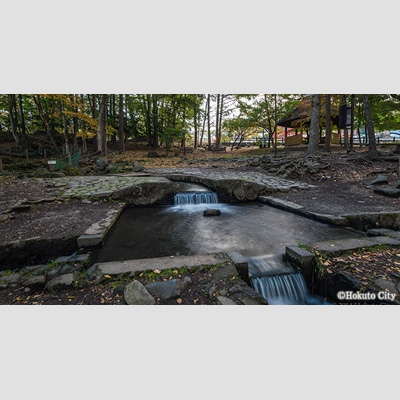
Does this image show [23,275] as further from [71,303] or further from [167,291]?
[167,291]

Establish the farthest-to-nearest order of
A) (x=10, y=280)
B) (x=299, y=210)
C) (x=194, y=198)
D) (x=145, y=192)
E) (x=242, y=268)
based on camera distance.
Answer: (x=194, y=198)
(x=145, y=192)
(x=299, y=210)
(x=242, y=268)
(x=10, y=280)

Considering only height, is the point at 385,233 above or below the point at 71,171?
below

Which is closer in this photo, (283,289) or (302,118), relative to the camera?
(283,289)

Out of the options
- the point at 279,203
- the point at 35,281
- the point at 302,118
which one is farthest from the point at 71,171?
the point at 302,118

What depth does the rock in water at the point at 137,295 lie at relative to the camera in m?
2.32

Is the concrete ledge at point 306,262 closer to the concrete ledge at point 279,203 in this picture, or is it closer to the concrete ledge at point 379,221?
the concrete ledge at point 379,221

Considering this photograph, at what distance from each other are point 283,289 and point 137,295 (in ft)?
6.94

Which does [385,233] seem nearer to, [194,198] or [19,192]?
[194,198]

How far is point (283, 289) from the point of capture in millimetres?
3182

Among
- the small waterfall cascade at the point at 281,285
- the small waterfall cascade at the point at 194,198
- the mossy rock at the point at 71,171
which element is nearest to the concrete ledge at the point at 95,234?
the small waterfall cascade at the point at 281,285

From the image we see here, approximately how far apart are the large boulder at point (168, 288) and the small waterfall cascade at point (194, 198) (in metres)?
5.02

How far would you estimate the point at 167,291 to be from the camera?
2.49 metres

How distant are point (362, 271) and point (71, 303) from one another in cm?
367

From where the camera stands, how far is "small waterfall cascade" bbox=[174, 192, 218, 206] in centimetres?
764
